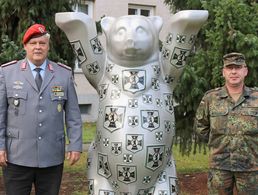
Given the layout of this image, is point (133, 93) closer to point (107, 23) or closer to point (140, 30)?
point (140, 30)

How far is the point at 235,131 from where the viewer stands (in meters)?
3.48

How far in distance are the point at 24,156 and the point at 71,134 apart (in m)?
0.38

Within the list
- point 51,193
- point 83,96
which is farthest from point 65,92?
point 83,96

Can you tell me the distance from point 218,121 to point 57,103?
1235 millimetres

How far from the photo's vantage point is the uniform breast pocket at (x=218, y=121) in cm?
353

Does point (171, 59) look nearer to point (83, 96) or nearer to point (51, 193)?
point (51, 193)

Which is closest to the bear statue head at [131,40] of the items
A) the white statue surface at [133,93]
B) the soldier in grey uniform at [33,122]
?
the white statue surface at [133,93]

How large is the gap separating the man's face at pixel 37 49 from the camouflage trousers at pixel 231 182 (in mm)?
1585

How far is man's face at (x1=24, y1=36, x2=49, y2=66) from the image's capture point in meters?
3.27

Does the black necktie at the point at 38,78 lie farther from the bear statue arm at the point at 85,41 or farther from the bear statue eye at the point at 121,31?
the bear statue eye at the point at 121,31

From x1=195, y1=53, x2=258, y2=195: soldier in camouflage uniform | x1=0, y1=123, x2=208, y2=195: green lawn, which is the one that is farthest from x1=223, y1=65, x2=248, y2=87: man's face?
x1=0, y1=123, x2=208, y2=195: green lawn

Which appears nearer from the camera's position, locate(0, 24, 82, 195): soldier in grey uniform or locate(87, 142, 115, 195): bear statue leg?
locate(0, 24, 82, 195): soldier in grey uniform

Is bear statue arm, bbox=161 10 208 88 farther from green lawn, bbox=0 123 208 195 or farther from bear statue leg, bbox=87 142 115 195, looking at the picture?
green lawn, bbox=0 123 208 195

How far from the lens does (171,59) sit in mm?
3725
